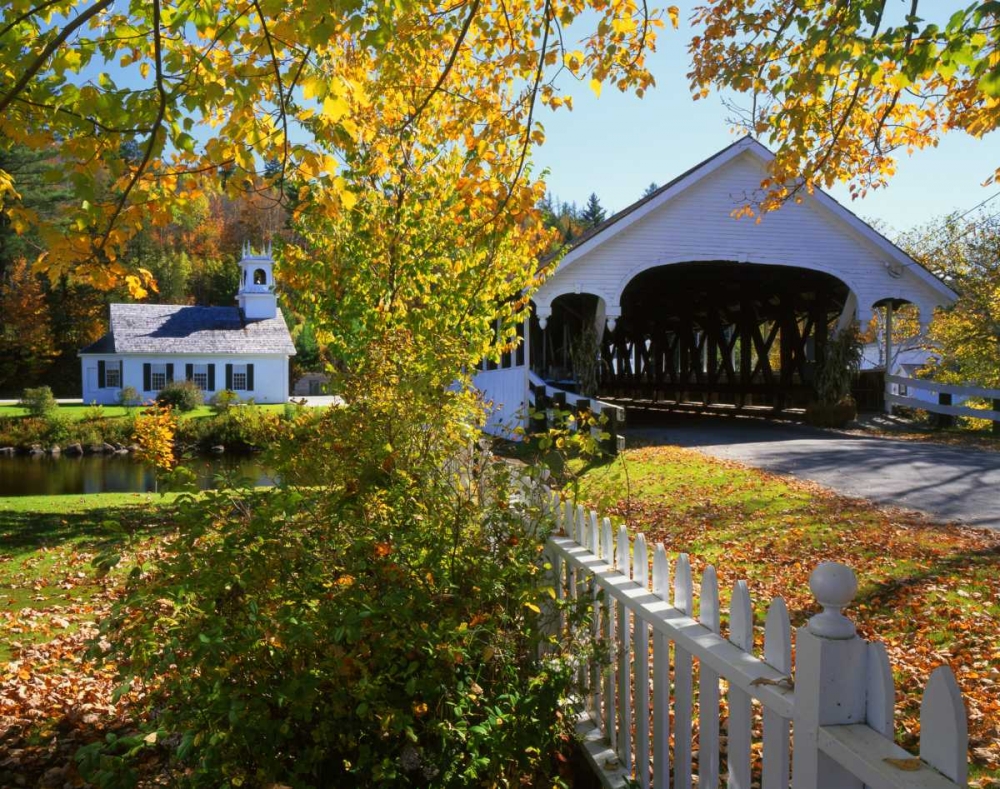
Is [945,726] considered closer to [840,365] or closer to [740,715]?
[740,715]

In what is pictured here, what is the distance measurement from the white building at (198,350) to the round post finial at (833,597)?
135 ft

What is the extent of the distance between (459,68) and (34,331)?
46900 millimetres

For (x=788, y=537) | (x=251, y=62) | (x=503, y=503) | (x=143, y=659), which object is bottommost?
(x=788, y=537)

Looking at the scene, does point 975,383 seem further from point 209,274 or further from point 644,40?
point 209,274

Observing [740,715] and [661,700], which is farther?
[661,700]

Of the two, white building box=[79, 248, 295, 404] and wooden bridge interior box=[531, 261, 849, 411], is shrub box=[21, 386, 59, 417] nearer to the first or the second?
white building box=[79, 248, 295, 404]

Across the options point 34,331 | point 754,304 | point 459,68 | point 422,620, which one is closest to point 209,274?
point 34,331

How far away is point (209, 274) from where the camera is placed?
58688mm

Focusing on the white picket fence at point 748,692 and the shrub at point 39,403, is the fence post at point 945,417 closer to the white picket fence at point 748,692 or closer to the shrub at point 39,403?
the white picket fence at point 748,692

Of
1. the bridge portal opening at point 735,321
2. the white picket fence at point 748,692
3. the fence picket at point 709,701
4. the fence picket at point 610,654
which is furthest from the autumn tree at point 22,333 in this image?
the fence picket at point 709,701

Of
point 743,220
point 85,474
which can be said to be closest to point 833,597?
point 743,220

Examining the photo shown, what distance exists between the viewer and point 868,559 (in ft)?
21.7

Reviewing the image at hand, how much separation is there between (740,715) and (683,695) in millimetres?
452

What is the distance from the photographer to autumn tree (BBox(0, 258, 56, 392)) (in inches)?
1795
